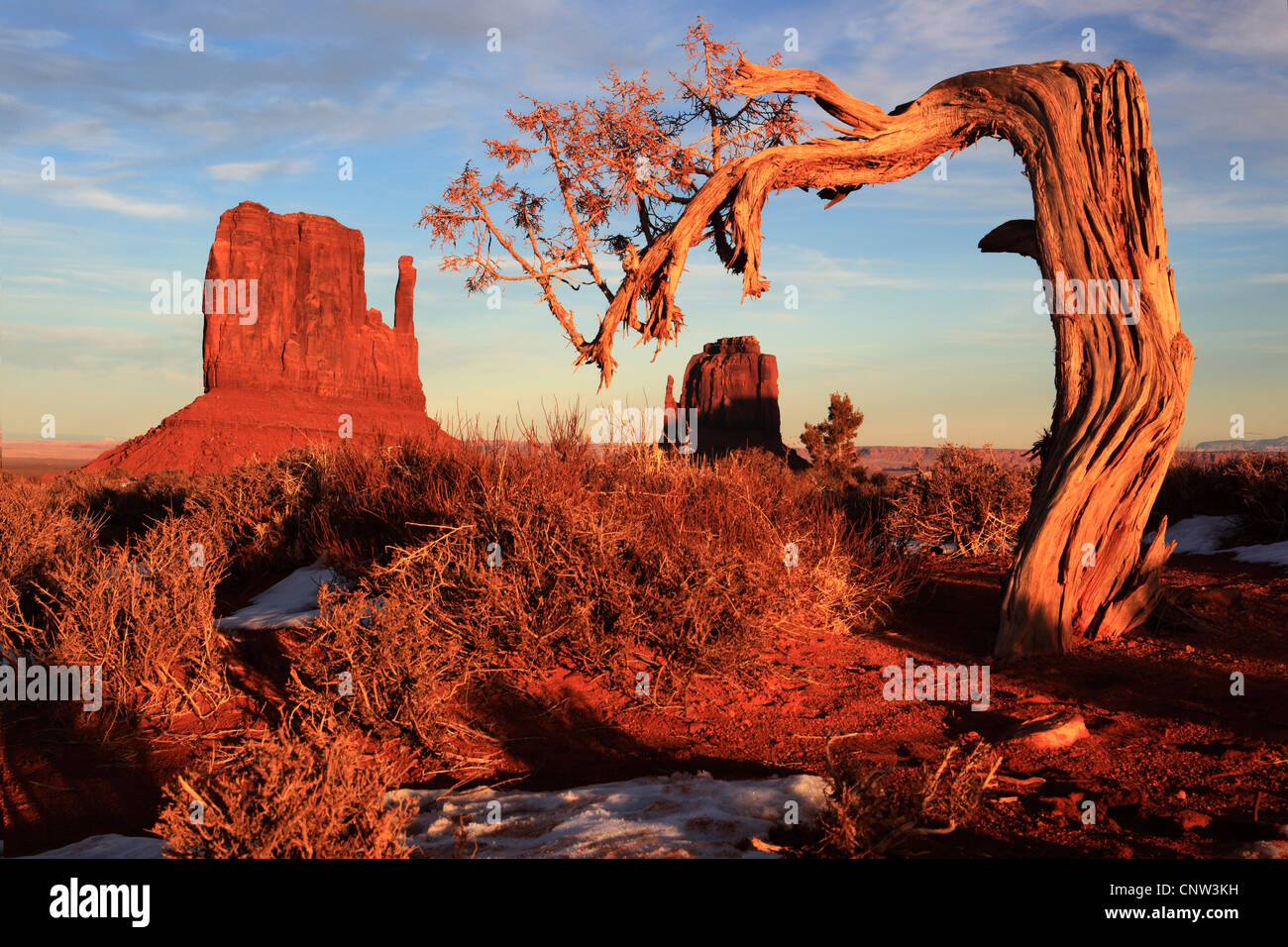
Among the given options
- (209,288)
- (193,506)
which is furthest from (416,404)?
(193,506)

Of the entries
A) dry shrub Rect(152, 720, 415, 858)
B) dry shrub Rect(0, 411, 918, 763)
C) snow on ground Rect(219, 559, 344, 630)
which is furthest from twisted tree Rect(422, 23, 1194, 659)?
dry shrub Rect(152, 720, 415, 858)

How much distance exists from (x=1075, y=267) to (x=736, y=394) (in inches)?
2920

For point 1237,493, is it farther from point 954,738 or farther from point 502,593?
point 502,593

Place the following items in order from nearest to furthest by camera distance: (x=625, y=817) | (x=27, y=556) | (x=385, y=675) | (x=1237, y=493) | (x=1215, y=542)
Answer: (x=625, y=817)
(x=385, y=675)
(x=27, y=556)
(x=1215, y=542)
(x=1237, y=493)

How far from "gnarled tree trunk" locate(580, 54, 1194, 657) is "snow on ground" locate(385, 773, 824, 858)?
10.5 feet

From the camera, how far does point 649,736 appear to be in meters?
4.99

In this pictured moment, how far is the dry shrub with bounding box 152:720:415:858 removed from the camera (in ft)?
8.73

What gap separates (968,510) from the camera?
10984 millimetres

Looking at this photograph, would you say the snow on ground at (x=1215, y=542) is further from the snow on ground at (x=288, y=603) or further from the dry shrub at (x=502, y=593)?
the snow on ground at (x=288, y=603)

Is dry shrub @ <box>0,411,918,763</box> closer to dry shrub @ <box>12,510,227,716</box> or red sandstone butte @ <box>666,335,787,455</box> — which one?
dry shrub @ <box>12,510,227,716</box>

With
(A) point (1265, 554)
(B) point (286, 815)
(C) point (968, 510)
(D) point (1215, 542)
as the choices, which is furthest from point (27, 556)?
(D) point (1215, 542)

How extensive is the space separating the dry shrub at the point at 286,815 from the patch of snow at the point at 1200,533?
10201 mm
